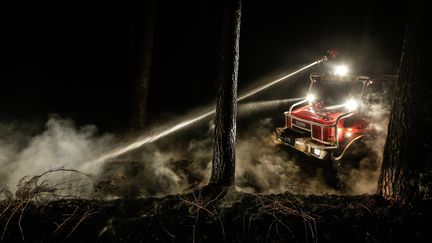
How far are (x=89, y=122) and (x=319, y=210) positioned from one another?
10.3 metres

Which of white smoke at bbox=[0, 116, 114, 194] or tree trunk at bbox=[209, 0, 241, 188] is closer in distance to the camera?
tree trunk at bbox=[209, 0, 241, 188]

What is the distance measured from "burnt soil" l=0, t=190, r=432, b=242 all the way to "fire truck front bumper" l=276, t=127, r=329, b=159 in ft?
8.98

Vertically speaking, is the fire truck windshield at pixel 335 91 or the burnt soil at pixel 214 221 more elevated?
the fire truck windshield at pixel 335 91

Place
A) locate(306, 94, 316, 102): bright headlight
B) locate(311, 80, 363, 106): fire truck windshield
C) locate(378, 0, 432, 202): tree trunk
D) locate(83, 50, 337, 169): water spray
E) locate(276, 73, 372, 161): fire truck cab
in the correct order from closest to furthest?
locate(378, 0, 432, 202): tree trunk, locate(276, 73, 372, 161): fire truck cab, locate(311, 80, 363, 106): fire truck windshield, locate(83, 50, 337, 169): water spray, locate(306, 94, 316, 102): bright headlight

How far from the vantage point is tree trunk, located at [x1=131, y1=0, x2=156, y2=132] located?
8.15 meters

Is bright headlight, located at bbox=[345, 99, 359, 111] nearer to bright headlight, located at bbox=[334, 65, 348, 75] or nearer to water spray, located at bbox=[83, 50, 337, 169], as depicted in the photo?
bright headlight, located at bbox=[334, 65, 348, 75]

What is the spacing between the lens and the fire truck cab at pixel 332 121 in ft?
23.2

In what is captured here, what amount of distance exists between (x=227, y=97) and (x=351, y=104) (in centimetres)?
451

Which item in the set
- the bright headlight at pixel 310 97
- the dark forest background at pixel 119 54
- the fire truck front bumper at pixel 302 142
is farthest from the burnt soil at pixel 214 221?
the dark forest background at pixel 119 54

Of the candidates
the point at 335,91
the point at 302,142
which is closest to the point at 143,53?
the point at 302,142

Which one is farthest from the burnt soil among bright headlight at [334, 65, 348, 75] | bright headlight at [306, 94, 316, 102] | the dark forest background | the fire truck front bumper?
the dark forest background

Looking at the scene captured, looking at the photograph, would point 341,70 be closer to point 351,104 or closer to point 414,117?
point 351,104

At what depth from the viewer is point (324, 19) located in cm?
1596

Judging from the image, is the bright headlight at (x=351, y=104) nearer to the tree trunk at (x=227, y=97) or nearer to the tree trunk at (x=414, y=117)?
the tree trunk at (x=414, y=117)
